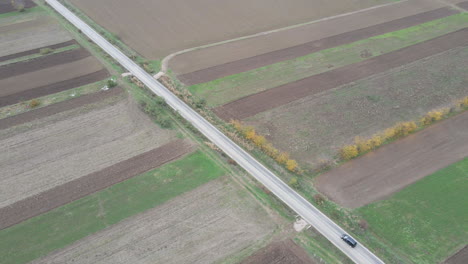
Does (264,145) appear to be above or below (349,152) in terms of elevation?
below

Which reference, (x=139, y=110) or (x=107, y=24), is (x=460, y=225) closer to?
(x=139, y=110)

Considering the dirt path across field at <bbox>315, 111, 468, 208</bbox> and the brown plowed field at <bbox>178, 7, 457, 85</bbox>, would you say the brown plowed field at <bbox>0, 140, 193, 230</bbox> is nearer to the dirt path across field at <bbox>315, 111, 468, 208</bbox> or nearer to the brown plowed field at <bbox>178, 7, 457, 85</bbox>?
the brown plowed field at <bbox>178, 7, 457, 85</bbox>

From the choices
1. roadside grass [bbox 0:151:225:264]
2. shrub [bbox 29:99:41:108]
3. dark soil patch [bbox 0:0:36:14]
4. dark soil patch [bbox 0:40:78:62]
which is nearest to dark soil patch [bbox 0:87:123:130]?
shrub [bbox 29:99:41:108]

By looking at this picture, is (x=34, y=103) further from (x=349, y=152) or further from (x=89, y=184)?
(x=349, y=152)

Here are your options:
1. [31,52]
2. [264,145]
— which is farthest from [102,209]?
[31,52]

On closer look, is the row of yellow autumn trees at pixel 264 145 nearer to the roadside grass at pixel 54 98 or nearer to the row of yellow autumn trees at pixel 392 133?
the row of yellow autumn trees at pixel 392 133
